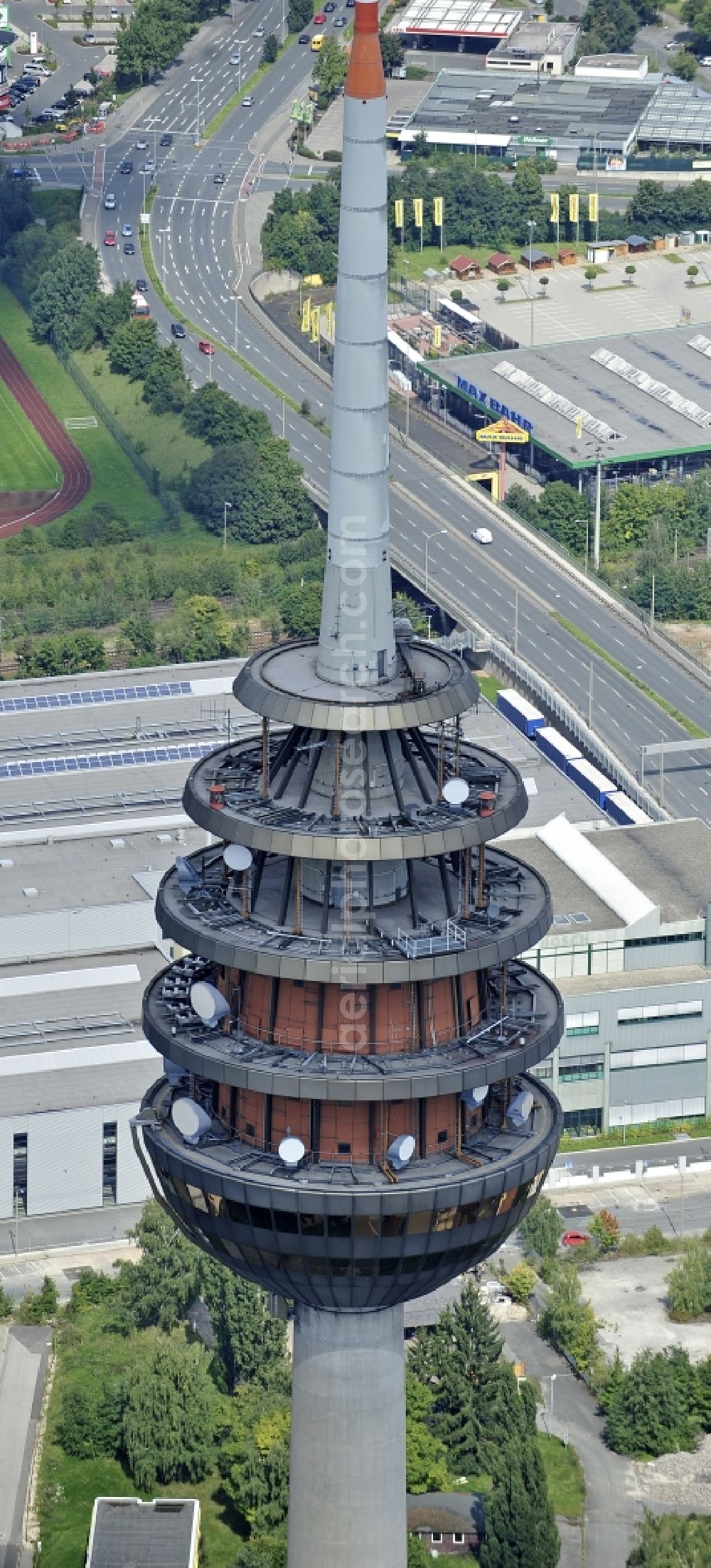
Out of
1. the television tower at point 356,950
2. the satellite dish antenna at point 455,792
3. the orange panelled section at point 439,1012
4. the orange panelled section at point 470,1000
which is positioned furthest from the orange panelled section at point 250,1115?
the satellite dish antenna at point 455,792

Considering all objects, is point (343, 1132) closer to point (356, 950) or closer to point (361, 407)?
point (356, 950)

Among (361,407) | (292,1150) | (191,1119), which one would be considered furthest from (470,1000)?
(361,407)

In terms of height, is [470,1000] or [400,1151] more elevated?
[470,1000]

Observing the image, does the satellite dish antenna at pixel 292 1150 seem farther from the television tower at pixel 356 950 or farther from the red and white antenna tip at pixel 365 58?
the red and white antenna tip at pixel 365 58

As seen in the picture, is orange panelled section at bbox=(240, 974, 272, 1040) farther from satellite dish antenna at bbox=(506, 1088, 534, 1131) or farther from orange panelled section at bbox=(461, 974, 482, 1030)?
satellite dish antenna at bbox=(506, 1088, 534, 1131)

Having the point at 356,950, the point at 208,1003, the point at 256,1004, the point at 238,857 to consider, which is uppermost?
the point at 238,857

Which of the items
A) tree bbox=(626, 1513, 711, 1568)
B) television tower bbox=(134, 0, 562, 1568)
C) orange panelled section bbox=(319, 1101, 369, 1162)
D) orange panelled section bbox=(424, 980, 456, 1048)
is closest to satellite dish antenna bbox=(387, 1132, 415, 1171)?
television tower bbox=(134, 0, 562, 1568)

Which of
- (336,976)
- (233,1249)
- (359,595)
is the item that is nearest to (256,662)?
(359,595)
